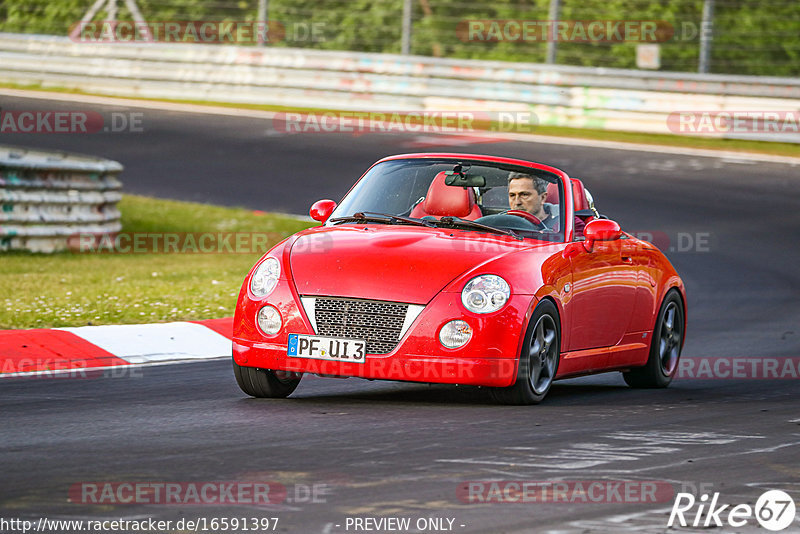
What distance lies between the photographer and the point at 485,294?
761 cm

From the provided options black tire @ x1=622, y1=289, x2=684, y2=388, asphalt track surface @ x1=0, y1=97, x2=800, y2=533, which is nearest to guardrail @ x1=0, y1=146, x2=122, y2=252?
asphalt track surface @ x1=0, y1=97, x2=800, y2=533

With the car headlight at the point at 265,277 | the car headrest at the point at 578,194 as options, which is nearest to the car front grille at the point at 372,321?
the car headlight at the point at 265,277

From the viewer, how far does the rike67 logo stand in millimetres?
5312

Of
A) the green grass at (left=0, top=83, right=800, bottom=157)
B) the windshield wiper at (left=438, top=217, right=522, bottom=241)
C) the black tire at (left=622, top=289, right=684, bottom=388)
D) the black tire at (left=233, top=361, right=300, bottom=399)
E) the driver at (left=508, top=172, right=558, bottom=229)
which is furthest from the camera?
the green grass at (left=0, top=83, right=800, bottom=157)

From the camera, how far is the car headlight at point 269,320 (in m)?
7.72

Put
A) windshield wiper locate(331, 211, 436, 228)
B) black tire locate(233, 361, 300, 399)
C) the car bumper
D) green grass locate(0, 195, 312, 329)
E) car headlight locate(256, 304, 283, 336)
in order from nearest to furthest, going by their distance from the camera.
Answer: the car bumper < car headlight locate(256, 304, 283, 336) < black tire locate(233, 361, 300, 399) < windshield wiper locate(331, 211, 436, 228) < green grass locate(0, 195, 312, 329)

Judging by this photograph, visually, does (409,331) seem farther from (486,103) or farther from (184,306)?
(486,103)

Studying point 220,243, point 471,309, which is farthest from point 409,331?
point 220,243

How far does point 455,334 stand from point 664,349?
2.76m

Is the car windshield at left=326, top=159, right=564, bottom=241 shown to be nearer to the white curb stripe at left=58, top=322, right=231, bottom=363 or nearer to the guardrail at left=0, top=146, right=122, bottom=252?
the white curb stripe at left=58, top=322, right=231, bottom=363

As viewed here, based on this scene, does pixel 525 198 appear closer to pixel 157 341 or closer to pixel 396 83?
pixel 157 341

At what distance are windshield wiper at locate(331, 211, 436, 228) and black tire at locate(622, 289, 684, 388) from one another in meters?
2.05

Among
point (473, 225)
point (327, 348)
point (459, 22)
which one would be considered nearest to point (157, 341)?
point (473, 225)

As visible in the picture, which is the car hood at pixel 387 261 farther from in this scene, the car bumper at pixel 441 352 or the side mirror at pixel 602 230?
the side mirror at pixel 602 230
